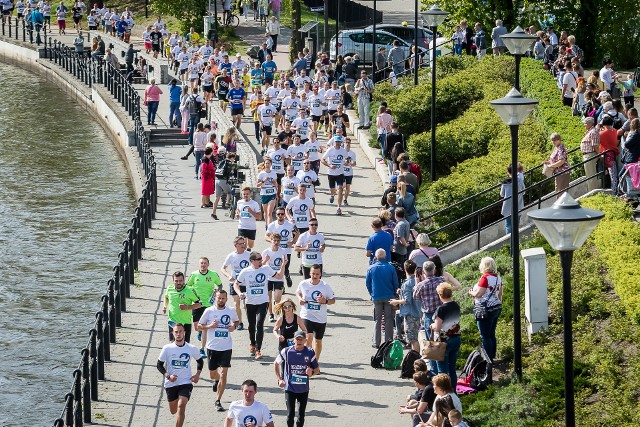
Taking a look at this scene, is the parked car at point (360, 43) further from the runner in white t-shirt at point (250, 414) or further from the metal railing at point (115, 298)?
the runner in white t-shirt at point (250, 414)

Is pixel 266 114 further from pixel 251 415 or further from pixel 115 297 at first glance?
pixel 251 415

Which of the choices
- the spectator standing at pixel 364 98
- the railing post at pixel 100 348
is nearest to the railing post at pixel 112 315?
the railing post at pixel 100 348

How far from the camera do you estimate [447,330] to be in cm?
1678

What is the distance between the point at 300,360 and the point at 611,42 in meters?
25.9

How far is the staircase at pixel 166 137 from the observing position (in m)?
39.2

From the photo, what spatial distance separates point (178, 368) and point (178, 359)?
12 cm

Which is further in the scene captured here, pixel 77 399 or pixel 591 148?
pixel 591 148

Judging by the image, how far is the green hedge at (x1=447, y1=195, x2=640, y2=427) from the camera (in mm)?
15742

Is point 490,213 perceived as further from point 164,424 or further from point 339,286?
point 164,424

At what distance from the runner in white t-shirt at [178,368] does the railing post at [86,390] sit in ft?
3.79

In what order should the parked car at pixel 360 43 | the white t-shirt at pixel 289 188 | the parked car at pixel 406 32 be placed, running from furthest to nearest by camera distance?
the parked car at pixel 406 32, the parked car at pixel 360 43, the white t-shirt at pixel 289 188

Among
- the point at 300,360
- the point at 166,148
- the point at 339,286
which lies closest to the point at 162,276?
the point at 339,286

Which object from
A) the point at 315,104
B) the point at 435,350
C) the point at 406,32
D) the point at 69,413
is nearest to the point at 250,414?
the point at 69,413

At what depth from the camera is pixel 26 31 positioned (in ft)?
214
